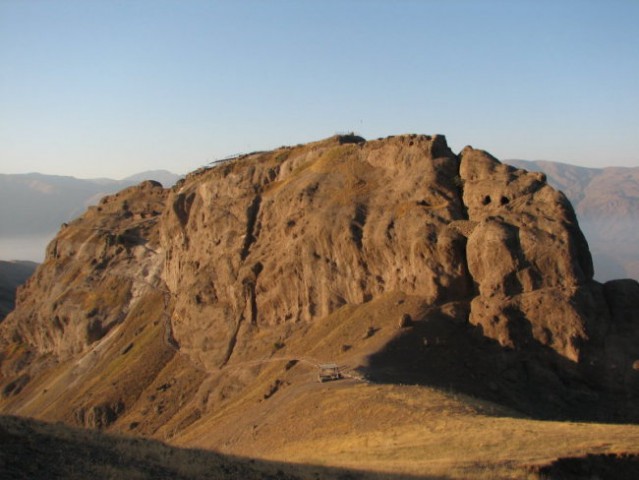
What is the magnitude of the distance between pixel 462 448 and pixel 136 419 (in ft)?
132

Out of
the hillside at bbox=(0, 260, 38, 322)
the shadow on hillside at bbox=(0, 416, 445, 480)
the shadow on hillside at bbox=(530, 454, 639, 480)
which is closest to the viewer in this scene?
the shadow on hillside at bbox=(0, 416, 445, 480)

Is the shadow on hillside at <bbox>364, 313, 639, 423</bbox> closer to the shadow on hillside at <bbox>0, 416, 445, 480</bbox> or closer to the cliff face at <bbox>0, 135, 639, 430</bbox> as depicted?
the cliff face at <bbox>0, 135, 639, 430</bbox>

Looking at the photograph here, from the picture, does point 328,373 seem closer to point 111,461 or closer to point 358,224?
point 358,224

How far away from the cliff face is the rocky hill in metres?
0.16

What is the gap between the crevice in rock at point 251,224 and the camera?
228 feet

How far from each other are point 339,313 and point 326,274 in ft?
12.5

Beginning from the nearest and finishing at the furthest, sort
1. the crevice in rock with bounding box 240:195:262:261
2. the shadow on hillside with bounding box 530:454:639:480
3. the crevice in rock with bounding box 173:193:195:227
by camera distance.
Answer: the shadow on hillside with bounding box 530:454:639:480
the crevice in rock with bounding box 240:195:262:261
the crevice in rock with bounding box 173:193:195:227

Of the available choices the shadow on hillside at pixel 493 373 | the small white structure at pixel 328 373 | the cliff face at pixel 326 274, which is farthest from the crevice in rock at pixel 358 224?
the small white structure at pixel 328 373

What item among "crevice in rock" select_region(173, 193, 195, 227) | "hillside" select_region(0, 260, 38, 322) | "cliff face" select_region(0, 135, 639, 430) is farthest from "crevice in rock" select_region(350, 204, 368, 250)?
"hillside" select_region(0, 260, 38, 322)

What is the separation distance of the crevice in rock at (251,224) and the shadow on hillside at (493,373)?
24090mm

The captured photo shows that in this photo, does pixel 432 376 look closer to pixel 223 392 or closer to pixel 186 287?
pixel 223 392

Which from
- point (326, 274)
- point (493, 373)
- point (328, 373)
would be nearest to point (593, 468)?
point (493, 373)

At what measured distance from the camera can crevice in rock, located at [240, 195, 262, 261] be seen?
69.6 metres

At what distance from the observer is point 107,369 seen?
74125 millimetres
